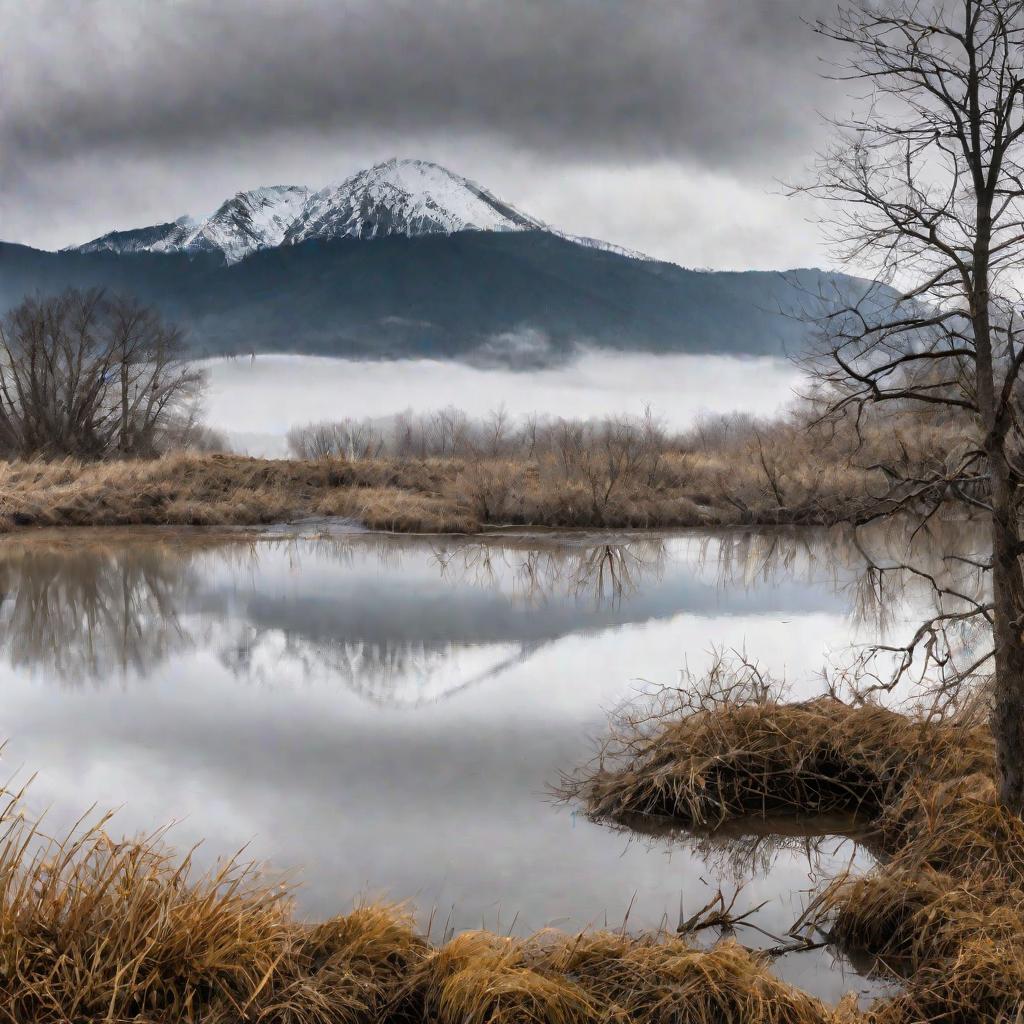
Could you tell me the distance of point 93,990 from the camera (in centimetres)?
341

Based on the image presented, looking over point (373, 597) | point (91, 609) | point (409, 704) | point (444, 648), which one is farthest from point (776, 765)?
point (91, 609)

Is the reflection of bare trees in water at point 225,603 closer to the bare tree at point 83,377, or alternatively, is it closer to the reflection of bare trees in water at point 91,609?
the reflection of bare trees in water at point 91,609

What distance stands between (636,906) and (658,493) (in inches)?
772

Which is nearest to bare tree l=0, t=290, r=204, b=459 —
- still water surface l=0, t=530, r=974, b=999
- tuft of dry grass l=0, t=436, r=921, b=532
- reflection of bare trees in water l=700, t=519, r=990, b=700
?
tuft of dry grass l=0, t=436, r=921, b=532

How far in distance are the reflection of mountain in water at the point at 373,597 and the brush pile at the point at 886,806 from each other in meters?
2.93

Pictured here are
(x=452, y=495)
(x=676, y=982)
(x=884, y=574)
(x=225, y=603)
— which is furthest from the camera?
(x=452, y=495)

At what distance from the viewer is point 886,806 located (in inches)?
224

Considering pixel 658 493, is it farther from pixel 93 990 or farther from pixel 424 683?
pixel 93 990

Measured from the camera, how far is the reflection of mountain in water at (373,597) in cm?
1012

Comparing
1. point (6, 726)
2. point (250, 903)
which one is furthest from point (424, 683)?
point (250, 903)

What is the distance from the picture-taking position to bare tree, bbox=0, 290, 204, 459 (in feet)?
108

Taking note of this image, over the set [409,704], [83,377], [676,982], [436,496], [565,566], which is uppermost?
[83,377]

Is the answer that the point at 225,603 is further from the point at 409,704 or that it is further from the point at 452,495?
the point at 452,495

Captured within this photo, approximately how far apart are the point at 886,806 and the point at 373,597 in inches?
352
